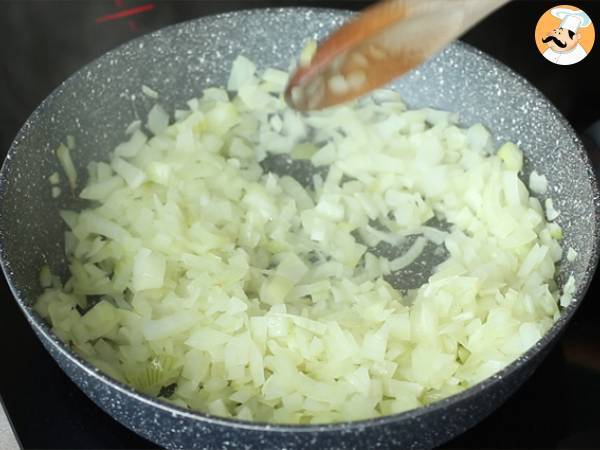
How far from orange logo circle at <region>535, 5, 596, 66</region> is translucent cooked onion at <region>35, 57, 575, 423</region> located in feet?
0.87

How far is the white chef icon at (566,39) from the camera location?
5.33ft

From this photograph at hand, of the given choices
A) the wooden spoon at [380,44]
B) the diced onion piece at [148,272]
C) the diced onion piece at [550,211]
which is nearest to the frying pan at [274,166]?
the diced onion piece at [550,211]

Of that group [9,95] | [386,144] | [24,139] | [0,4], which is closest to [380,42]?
[386,144]

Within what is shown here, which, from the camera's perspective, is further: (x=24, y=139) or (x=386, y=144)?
(x=386, y=144)

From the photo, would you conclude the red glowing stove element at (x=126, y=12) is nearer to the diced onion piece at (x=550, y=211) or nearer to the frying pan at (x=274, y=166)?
the frying pan at (x=274, y=166)

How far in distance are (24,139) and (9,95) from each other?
0.34 meters

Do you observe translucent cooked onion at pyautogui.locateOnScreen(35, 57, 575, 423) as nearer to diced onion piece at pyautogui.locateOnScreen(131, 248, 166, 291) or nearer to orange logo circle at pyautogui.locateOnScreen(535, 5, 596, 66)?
diced onion piece at pyautogui.locateOnScreen(131, 248, 166, 291)

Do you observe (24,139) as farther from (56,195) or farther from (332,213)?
(332,213)

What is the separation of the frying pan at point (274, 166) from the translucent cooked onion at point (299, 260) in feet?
0.12

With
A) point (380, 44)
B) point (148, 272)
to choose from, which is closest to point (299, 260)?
point (148, 272)

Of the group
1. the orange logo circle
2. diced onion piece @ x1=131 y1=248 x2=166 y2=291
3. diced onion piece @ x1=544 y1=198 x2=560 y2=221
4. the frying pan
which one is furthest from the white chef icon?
diced onion piece @ x1=131 y1=248 x2=166 y2=291

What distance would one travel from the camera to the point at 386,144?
5.02ft

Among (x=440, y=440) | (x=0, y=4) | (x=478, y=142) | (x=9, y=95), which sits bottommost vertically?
(x=440, y=440)

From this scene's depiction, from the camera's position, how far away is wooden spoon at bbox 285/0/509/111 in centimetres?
122
